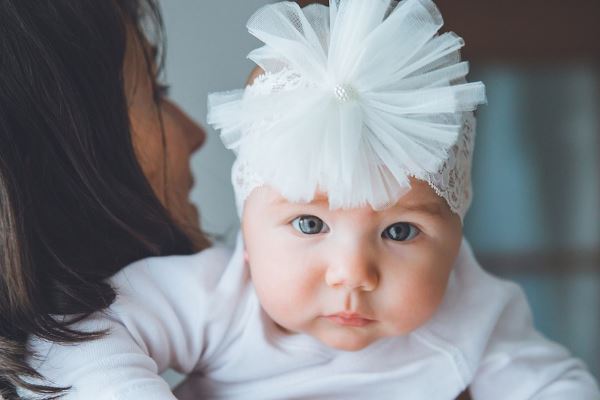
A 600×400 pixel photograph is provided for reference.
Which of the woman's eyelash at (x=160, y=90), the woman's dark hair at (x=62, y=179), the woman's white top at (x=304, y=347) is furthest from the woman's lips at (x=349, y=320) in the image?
the woman's eyelash at (x=160, y=90)

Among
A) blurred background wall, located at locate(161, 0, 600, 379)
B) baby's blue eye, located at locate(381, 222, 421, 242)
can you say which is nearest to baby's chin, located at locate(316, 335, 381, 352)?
baby's blue eye, located at locate(381, 222, 421, 242)

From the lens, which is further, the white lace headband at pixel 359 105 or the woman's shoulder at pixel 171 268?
the woman's shoulder at pixel 171 268

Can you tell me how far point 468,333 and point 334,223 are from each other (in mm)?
291

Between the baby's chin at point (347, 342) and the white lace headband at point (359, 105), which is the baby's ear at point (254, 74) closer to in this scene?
the white lace headband at point (359, 105)

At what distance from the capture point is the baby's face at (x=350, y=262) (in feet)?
2.70

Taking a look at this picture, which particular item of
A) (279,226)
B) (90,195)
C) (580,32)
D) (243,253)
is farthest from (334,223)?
(580,32)

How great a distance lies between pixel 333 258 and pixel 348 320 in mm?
79

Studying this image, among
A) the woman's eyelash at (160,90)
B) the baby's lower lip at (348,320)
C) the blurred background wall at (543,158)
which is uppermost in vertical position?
the woman's eyelash at (160,90)

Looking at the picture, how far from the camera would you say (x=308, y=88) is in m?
0.79

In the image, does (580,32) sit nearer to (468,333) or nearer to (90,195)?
(468,333)

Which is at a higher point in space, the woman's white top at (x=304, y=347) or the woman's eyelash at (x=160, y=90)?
the woman's eyelash at (x=160, y=90)

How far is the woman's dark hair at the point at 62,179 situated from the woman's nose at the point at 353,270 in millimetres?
239

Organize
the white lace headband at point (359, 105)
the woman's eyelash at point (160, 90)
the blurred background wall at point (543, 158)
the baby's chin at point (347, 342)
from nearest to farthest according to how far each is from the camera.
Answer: the white lace headband at point (359, 105), the baby's chin at point (347, 342), the woman's eyelash at point (160, 90), the blurred background wall at point (543, 158)

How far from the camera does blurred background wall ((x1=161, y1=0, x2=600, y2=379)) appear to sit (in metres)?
2.47
